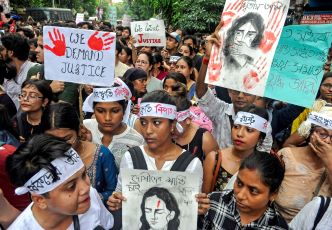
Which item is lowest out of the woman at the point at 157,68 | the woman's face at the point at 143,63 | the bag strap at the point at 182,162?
the woman at the point at 157,68

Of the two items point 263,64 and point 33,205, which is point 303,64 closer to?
point 263,64

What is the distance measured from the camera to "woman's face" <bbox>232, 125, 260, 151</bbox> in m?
3.02

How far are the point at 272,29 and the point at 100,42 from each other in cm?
157

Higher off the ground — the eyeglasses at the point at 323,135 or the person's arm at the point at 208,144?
the eyeglasses at the point at 323,135

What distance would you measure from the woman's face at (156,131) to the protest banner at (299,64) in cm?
96

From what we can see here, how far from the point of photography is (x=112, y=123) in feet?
10.7

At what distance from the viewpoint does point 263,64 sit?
123 inches

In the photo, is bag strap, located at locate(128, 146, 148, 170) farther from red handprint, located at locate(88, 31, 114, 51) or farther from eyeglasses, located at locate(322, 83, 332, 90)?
eyeglasses, located at locate(322, 83, 332, 90)

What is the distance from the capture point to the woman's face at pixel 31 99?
3.66 metres

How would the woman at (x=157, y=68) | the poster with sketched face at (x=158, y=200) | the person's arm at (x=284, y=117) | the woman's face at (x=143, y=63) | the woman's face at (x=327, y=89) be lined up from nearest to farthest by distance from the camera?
1. the poster with sketched face at (x=158, y=200)
2. the woman's face at (x=327, y=89)
3. the person's arm at (x=284, y=117)
4. the woman's face at (x=143, y=63)
5. the woman at (x=157, y=68)

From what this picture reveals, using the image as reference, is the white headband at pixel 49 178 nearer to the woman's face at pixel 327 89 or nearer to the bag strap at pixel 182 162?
the bag strap at pixel 182 162

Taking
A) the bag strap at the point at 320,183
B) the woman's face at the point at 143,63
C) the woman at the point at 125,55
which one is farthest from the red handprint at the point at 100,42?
the woman at the point at 125,55

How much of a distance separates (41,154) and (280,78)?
2.05 meters

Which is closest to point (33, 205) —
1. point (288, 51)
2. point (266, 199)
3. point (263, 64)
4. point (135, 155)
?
point (135, 155)
